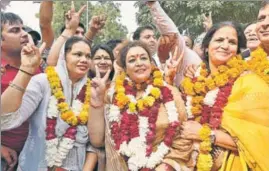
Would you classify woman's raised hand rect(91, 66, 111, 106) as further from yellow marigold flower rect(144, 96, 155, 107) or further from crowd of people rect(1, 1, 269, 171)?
yellow marigold flower rect(144, 96, 155, 107)

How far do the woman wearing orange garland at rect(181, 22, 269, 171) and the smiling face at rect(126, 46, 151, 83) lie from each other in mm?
354

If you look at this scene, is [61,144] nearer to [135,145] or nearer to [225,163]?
[135,145]

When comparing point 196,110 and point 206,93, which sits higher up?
point 206,93

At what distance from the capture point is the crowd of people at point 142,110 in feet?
10.9

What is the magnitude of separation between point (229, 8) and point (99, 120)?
21.7 ft

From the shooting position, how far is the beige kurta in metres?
3.45

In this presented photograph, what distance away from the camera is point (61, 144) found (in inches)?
144

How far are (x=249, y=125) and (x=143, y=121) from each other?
2.65 feet

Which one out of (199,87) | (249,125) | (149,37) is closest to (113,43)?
(149,37)

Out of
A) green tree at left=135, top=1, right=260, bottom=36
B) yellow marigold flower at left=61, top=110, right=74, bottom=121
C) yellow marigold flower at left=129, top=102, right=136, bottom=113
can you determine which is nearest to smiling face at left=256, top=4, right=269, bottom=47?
yellow marigold flower at left=129, top=102, right=136, bottom=113

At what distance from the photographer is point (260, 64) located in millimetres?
3482

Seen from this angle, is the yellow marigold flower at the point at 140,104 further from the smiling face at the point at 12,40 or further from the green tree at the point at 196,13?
the green tree at the point at 196,13

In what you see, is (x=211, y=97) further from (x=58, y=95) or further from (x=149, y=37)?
(x=149, y=37)

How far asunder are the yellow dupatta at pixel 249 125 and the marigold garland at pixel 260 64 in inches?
3.6
